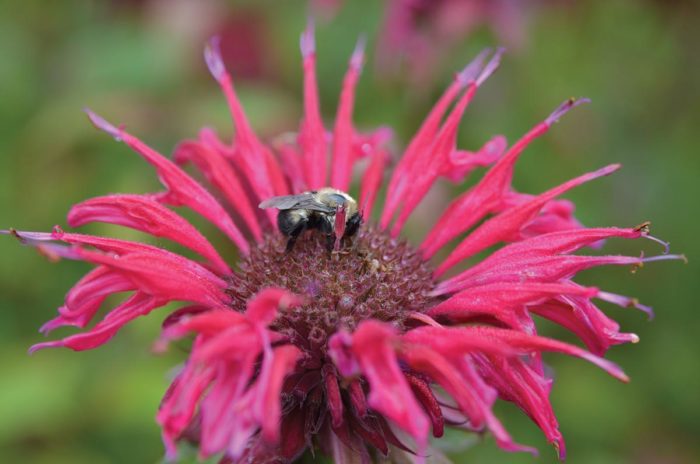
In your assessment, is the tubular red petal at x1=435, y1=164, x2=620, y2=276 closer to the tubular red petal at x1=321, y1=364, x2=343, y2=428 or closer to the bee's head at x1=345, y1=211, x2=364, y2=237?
the bee's head at x1=345, y1=211, x2=364, y2=237

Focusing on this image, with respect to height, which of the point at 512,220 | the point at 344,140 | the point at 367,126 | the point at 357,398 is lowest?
the point at 357,398

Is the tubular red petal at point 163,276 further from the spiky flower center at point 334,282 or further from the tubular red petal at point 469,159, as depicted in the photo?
the tubular red petal at point 469,159

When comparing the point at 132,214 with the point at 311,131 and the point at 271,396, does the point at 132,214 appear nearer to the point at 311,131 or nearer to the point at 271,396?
the point at 311,131

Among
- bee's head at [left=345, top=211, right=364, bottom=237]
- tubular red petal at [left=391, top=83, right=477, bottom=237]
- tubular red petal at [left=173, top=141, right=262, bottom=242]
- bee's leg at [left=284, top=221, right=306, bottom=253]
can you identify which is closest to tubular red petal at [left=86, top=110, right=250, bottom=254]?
tubular red petal at [left=173, top=141, right=262, bottom=242]

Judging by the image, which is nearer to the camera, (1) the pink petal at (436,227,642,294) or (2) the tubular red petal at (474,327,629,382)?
(2) the tubular red petal at (474,327,629,382)

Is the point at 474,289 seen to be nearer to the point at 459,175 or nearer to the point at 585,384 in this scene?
the point at 459,175

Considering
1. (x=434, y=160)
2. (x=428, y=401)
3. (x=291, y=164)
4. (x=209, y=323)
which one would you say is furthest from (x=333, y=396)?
(x=291, y=164)

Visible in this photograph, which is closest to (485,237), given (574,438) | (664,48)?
(574,438)
